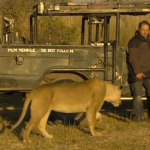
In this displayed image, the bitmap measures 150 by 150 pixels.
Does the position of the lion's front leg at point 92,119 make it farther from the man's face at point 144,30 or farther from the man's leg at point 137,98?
the man's face at point 144,30

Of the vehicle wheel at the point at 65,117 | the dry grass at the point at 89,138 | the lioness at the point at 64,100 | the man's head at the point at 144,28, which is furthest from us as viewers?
the vehicle wheel at the point at 65,117

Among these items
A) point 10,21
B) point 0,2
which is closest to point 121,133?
point 10,21

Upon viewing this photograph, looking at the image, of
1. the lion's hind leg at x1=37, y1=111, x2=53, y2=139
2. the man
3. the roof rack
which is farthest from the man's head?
the lion's hind leg at x1=37, y1=111, x2=53, y2=139

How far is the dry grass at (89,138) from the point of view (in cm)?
672

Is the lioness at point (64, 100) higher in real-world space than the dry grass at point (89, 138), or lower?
higher

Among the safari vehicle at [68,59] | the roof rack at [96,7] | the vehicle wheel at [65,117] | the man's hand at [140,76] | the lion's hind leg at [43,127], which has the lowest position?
the vehicle wheel at [65,117]

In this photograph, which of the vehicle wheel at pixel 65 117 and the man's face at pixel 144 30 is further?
the vehicle wheel at pixel 65 117

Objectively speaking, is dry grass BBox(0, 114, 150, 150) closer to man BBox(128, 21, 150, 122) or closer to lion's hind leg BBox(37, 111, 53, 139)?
lion's hind leg BBox(37, 111, 53, 139)

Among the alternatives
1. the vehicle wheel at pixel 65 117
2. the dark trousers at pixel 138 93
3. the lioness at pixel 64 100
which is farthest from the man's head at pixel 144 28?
the vehicle wheel at pixel 65 117

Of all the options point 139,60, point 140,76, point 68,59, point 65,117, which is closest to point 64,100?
point 68,59

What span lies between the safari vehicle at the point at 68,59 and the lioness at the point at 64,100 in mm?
562

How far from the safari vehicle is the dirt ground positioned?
67 cm

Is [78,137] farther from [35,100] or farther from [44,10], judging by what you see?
[44,10]

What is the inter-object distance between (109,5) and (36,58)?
1.64 metres
